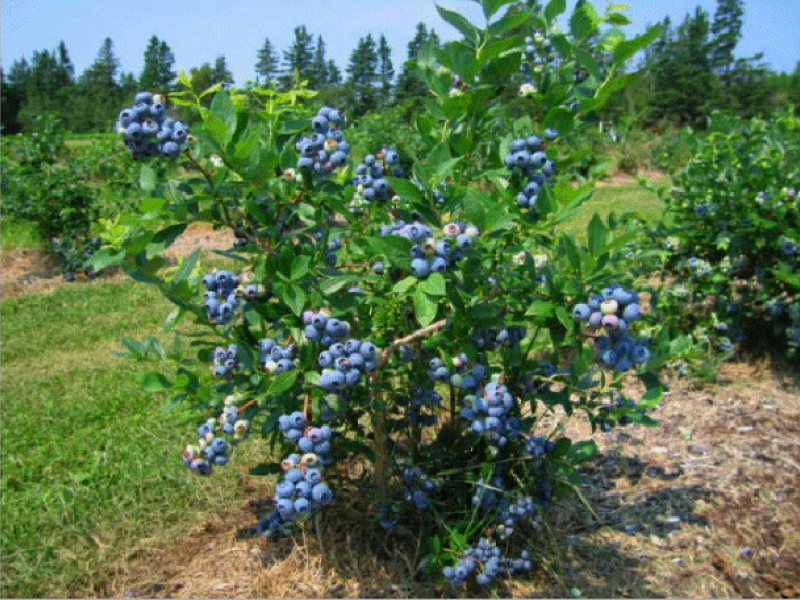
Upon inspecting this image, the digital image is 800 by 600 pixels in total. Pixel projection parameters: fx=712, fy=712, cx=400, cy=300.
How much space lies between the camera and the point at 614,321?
156 cm

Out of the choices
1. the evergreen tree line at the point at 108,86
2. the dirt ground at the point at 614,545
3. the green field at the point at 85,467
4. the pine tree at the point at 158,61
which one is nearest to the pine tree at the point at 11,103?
A: the evergreen tree line at the point at 108,86

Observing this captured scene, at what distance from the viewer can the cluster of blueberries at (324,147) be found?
1854 millimetres

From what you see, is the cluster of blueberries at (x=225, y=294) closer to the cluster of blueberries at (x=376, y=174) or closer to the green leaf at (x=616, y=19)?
the cluster of blueberries at (x=376, y=174)

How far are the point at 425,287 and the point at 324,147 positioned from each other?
1.82ft

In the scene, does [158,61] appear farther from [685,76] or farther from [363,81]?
[685,76]

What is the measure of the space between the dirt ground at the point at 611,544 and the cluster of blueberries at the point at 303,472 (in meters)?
0.55

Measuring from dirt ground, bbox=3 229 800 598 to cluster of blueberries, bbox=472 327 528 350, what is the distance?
647 mm

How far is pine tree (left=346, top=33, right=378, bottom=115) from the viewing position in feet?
70.2

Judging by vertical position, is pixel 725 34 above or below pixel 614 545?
above

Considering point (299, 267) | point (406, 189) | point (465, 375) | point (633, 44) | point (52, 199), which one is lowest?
point (465, 375)

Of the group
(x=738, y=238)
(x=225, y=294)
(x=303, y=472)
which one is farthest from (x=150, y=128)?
(x=738, y=238)

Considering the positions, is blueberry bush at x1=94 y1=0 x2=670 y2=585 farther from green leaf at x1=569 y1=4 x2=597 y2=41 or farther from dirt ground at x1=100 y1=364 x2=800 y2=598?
dirt ground at x1=100 y1=364 x2=800 y2=598

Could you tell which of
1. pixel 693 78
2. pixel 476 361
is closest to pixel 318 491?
pixel 476 361

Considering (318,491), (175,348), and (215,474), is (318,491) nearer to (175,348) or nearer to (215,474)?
(175,348)
